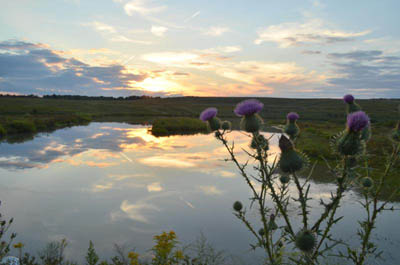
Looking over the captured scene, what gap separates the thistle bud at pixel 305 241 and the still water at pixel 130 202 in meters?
4.41

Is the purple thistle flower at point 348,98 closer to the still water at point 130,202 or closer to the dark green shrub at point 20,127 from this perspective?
the still water at point 130,202

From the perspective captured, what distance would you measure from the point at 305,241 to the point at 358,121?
76cm

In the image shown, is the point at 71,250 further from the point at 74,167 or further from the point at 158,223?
the point at 74,167

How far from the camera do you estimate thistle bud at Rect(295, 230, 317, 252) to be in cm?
170

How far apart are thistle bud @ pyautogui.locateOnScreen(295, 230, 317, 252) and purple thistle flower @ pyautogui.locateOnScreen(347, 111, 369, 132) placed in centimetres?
67

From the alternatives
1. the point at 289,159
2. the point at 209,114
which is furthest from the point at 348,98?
the point at 209,114

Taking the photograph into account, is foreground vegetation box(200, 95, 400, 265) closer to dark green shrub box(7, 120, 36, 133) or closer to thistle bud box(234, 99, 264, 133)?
thistle bud box(234, 99, 264, 133)

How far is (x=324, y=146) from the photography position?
1589 cm

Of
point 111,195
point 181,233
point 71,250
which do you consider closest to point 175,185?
point 111,195

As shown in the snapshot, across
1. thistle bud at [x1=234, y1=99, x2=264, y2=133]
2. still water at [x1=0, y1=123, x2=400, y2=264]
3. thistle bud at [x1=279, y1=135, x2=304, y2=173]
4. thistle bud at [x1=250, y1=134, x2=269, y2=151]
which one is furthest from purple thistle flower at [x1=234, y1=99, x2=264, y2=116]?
still water at [x1=0, y1=123, x2=400, y2=264]

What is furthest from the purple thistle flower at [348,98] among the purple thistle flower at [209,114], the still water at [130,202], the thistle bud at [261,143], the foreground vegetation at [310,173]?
the still water at [130,202]

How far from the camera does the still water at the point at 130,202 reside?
21.7ft

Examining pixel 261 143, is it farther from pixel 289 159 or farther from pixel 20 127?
pixel 20 127

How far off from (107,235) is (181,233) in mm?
1625
